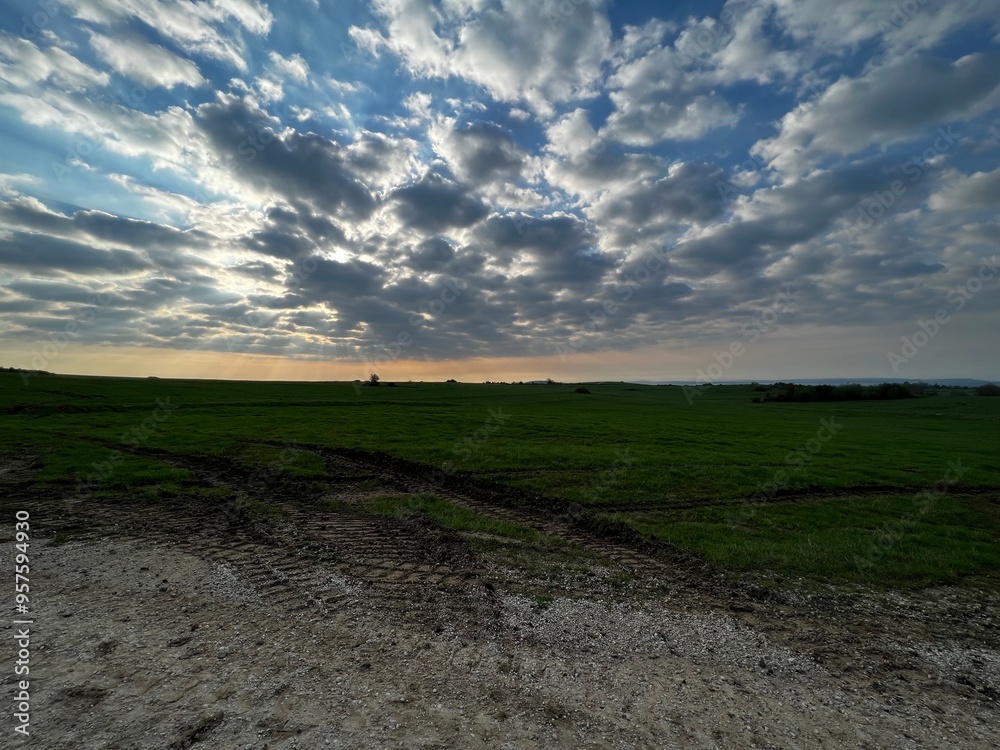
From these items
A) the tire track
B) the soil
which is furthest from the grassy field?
the soil

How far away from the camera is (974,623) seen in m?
8.63

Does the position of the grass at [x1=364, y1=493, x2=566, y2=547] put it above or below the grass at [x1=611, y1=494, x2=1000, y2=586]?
above

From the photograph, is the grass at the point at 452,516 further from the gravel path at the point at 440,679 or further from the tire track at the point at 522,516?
the gravel path at the point at 440,679

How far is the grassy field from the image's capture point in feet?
40.6

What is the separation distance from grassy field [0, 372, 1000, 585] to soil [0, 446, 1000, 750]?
6.67 feet

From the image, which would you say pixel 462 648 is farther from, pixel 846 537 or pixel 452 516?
pixel 846 537

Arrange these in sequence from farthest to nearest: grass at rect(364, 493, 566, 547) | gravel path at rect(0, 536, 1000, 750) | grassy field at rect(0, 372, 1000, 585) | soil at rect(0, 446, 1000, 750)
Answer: grass at rect(364, 493, 566, 547), grassy field at rect(0, 372, 1000, 585), soil at rect(0, 446, 1000, 750), gravel path at rect(0, 536, 1000, 750)

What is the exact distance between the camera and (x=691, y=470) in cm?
2125

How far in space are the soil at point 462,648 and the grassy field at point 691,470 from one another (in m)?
2.03

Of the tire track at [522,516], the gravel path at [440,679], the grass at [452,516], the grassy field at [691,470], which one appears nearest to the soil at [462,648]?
the gravel path at [440,679]

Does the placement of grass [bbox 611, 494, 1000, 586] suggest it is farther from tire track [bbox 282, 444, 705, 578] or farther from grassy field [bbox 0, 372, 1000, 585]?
tire track [bbox 282, 444, 705, 578]

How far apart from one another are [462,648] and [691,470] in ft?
56.8

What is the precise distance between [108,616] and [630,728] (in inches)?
328

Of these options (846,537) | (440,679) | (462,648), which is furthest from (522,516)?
(846,537)
